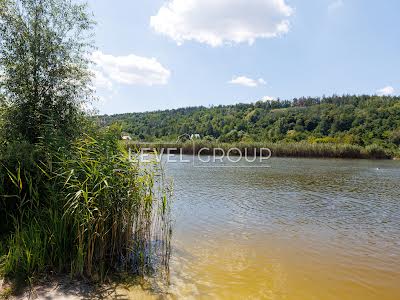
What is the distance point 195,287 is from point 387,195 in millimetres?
14054

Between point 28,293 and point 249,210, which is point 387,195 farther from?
point 28,293

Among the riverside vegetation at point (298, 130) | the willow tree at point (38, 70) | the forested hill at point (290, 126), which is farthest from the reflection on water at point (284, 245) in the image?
the forested hill at point (290, 126)

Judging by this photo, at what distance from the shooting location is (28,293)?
4414 millimetres

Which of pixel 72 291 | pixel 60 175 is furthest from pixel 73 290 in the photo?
pixel 60 175

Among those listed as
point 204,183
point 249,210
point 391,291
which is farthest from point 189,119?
point 391,291

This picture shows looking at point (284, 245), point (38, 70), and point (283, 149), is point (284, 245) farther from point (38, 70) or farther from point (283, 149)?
point (283, 149)

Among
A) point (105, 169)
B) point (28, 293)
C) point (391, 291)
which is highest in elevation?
point (105, 169)

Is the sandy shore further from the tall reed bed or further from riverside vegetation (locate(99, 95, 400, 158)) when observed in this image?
riverside vegetation (locate(99, 95, 400, 158))

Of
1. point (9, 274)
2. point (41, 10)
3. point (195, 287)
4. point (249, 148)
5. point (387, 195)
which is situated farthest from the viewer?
point (249, 148)

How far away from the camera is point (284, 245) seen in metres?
8.26

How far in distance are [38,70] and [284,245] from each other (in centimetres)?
741

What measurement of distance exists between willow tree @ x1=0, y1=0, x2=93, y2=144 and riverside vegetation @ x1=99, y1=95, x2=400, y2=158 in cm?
3682

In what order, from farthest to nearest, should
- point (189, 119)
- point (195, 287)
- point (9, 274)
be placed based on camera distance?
point (189, 119) < point (195, 287) < point (9, 274)

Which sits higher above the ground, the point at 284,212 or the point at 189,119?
the point at 189,119
